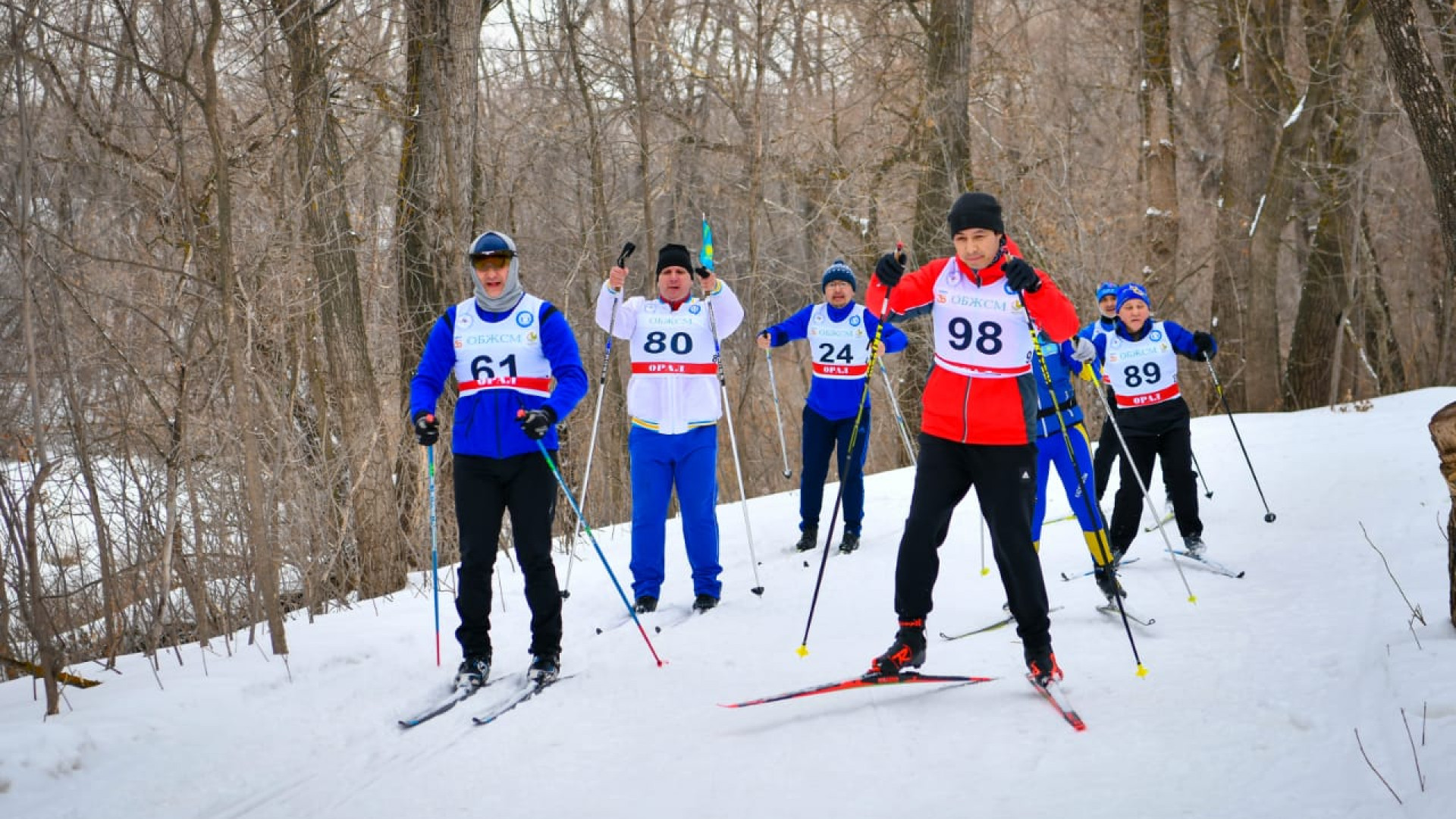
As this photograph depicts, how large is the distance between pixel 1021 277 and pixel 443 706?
2.90 m

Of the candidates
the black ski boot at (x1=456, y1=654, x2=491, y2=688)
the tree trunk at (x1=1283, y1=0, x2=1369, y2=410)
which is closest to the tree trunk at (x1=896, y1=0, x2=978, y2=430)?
the tree trunk at (x1=1283, y1=0, x2=1369, y2=410)

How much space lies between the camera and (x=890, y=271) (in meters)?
4.77

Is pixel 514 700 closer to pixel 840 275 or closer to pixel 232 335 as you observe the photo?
pixel 232 335

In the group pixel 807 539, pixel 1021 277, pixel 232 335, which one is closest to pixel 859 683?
pixel 1021 277

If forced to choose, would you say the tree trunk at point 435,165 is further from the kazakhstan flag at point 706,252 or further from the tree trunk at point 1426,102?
the tree trunk at point 1426,102

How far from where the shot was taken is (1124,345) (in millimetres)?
7652

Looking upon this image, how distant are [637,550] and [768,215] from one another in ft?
47.4

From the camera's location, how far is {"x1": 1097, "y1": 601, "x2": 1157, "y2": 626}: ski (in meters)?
5.75

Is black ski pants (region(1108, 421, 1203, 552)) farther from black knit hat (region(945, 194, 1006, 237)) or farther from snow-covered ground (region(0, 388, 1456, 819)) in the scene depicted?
black knit hat (region(945, 194, 1006, 237))

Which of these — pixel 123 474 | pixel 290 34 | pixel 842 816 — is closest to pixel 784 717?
pixel 842 816

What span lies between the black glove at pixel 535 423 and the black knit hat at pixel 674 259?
208cm

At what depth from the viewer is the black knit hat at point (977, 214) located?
4.53 meters

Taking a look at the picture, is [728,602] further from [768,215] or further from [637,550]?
[768,215]

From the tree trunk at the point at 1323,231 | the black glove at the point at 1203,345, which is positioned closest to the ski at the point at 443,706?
the black glove at the point at 1203,345
